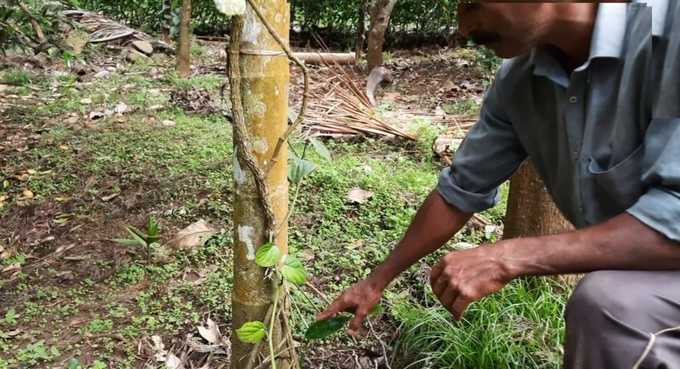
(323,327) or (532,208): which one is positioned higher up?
(532,208)

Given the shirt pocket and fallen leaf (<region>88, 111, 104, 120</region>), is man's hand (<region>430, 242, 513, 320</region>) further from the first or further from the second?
fallen leaf (<region>88, 111, 104, 120</region>)

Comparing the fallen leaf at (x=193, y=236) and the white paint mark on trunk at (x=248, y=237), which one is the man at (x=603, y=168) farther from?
the fallen leaf at (x=193, y=236)

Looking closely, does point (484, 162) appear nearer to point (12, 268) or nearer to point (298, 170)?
point (298, 170)

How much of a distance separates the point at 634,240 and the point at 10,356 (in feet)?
6.19

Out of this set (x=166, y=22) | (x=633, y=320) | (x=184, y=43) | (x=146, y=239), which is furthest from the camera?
(x=166, y=22)

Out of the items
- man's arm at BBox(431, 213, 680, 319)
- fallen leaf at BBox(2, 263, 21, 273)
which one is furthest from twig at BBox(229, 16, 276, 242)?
fallen leaf at BBox(2, 263, 21, 273)

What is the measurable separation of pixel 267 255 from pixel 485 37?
0.67 meters

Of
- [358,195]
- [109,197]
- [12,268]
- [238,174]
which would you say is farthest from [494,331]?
[109,197]

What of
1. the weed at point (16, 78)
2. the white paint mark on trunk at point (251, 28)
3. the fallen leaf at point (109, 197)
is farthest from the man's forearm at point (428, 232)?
the weed at point (16, 78)

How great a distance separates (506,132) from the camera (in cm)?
160

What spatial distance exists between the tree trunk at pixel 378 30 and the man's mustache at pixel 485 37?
4.91 meters

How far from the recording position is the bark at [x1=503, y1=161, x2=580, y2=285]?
223cm

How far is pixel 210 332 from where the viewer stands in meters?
2.08

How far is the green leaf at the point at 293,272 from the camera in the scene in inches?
56.0
